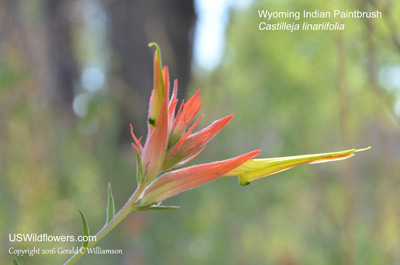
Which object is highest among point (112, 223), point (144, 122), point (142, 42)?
point (142, 42)

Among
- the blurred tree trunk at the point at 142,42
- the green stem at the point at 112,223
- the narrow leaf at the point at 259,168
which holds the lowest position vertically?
the green stem at the point at 112,223

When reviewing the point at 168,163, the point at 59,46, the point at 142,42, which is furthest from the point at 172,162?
the point at 59,46

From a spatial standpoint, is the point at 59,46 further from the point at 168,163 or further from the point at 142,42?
the point at 168,163

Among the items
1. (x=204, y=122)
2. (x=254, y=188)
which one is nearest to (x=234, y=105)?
(x=204, y=122)

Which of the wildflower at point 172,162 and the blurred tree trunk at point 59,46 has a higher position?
the blurred tree trunk at point 59,46

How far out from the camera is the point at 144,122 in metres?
1.77

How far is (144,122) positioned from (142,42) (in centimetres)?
40

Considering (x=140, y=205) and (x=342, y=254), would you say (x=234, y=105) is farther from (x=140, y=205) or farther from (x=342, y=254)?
(x=140, y=205)

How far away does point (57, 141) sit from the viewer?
4.53 ft

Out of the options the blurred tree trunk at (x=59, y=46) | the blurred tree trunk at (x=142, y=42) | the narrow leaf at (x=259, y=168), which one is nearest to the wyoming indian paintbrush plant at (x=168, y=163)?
the narrow leaf at (x=259, y=168)

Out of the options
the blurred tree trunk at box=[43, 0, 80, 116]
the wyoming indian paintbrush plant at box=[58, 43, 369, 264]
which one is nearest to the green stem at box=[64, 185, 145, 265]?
the wyoming indian paintbrush plant at box=[58, 43, 369, 264]

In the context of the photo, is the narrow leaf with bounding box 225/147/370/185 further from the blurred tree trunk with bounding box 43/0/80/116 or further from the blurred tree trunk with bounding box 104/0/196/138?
the blurred tree trunk with bounding box 43/0/80/116

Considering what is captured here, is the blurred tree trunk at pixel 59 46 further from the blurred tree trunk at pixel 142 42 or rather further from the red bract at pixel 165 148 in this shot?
the red bract at pixel 165 148

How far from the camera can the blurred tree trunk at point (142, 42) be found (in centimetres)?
186
